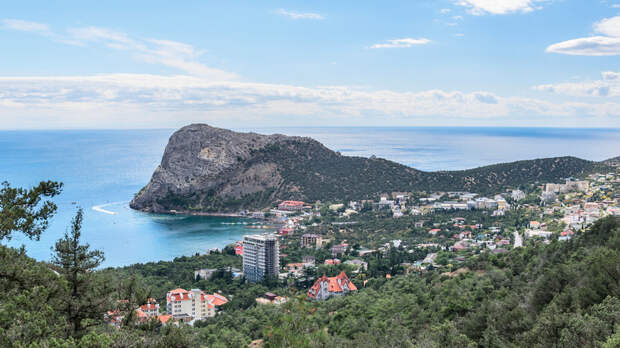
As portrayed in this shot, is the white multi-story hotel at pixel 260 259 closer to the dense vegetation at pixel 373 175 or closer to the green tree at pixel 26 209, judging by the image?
the green tree at pixel 26 209

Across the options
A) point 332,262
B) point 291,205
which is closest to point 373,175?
point 291,205

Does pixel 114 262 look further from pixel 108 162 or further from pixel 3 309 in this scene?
pixel 108 162

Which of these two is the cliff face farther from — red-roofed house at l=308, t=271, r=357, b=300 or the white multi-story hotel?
red-roofed house at l=308, t=271, r=357, b=300

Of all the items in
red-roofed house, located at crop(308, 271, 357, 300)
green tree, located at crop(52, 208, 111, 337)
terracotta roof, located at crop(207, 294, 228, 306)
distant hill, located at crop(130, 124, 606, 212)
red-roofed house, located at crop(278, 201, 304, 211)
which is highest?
green tree, located at crop(52, 208, 111, 337)

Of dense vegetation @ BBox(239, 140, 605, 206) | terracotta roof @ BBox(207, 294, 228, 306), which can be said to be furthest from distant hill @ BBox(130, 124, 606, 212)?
terracotta roof @ BBox(207, 294, 228, 306)

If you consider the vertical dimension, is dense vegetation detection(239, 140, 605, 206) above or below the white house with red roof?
above

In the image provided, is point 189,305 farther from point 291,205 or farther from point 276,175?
point 276,175

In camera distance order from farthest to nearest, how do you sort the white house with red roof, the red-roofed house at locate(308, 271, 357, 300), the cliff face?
the cliff face, the red-roofed house at locate(308, 271, 357, 300), the white house with red roof
